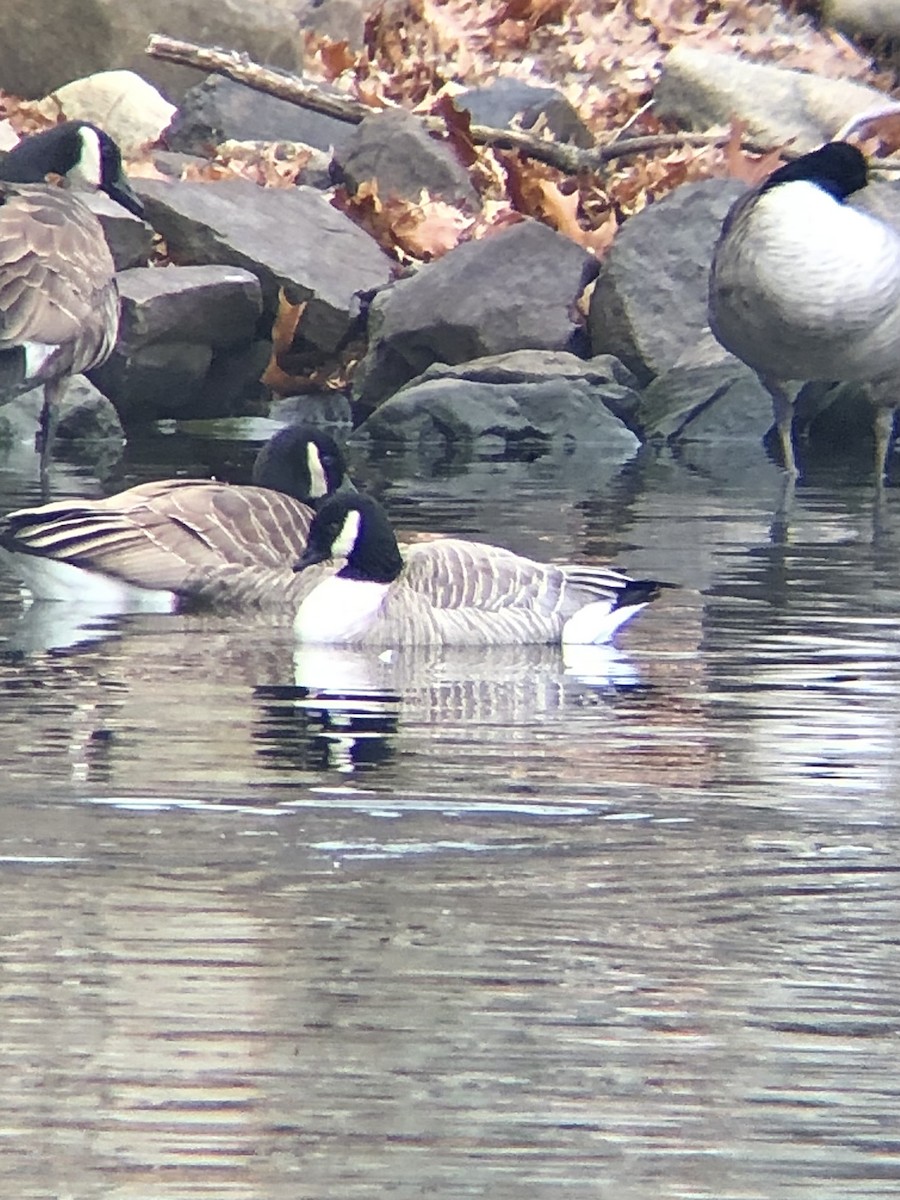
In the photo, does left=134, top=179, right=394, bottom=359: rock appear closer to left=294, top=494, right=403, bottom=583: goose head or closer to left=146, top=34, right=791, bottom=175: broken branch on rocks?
left=146, top=34, right=791, bottom=175: broken branch on rocks

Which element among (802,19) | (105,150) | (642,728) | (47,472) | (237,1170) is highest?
(802,19)

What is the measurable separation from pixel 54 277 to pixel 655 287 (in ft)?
14.2

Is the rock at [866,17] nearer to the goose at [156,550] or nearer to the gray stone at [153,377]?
the gray stone at [153,377]

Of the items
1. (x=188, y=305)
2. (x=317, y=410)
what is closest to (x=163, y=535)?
(x=188, y=305)

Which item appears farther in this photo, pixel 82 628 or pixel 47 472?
pixel 47 472

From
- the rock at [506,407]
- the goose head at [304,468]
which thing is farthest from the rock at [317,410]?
the goose head at [304,468]

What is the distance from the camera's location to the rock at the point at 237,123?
18.8 meters

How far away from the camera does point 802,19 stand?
69.0ft

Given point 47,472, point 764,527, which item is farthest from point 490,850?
point 47,472

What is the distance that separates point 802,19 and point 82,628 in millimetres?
14098

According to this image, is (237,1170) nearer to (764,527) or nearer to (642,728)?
(642,728)

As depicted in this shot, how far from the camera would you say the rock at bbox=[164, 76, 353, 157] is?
18.8 m

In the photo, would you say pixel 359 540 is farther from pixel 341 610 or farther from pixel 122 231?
pixel 122 231

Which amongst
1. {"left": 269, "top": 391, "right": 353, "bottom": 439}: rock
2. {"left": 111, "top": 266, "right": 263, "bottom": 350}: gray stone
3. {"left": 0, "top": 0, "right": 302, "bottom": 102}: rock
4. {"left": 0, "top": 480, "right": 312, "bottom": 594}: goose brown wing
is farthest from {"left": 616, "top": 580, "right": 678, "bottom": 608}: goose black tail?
{"left": 0, "top": 0, "right": 302, "bottom": 102}: rock
